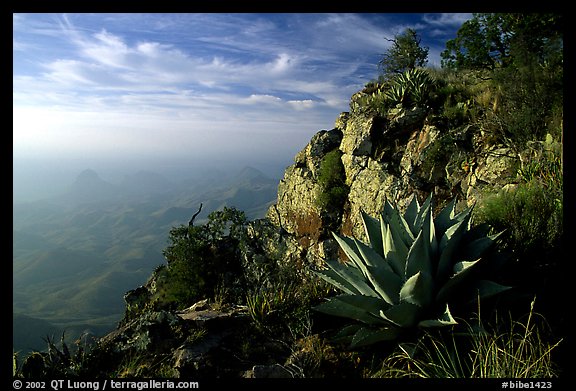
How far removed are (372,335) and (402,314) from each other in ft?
0.86

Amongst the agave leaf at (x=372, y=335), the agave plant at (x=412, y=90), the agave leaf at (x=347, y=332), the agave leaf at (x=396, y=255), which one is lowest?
the agave leaf at (x=347, y=332)

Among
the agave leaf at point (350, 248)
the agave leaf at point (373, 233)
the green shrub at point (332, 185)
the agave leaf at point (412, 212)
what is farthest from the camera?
the green shrub at point (332, 185)

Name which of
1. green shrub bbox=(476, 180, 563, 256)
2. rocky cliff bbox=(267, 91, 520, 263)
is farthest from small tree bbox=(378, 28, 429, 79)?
green shrub bbox=(476, 180, 563, 256)

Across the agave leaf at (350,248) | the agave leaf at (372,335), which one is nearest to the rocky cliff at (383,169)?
the agave leaf at (350,248)

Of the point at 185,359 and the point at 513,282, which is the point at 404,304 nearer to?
the point at 513,282

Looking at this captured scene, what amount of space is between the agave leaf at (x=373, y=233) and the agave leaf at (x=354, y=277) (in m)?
0.29

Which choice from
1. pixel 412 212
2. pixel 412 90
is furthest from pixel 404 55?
pixel 412 212

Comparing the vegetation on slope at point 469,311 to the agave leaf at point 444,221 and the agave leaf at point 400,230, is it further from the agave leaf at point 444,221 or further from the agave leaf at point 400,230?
the agave leaf at point 444,221

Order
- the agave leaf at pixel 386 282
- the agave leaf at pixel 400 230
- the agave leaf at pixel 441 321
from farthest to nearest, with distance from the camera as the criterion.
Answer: the agave leaf at pixel 400 230, the agave leaf at pixel 386 282, the agave leaf at pixel 441 321

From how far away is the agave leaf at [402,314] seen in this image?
8.25ft

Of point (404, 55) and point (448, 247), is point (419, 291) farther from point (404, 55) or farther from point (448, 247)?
point (404, 55)

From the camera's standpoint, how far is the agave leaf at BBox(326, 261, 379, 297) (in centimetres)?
290

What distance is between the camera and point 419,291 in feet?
8.29

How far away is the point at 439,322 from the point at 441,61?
579 inches
